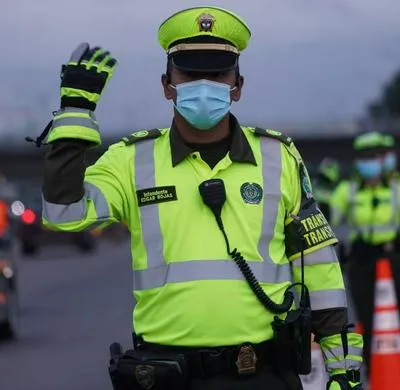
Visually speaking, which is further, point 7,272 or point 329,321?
point 7,272

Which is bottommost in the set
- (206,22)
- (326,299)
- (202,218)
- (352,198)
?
(326,299)

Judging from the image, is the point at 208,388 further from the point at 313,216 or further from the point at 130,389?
the point at 313,216

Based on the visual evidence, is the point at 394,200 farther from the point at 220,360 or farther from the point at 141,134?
the point at 220,360

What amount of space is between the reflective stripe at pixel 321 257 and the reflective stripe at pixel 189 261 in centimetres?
7

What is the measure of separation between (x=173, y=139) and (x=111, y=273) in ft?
A: 92.3

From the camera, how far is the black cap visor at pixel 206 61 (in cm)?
525

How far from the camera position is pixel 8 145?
295 ft

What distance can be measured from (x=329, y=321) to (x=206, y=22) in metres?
1.15

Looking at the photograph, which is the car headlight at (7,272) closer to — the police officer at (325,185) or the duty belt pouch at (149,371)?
the police officer at (325,185)

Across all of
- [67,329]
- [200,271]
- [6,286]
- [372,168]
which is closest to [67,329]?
[67,329]

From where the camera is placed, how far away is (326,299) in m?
5.33

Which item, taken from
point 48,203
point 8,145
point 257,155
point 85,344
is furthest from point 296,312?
point 8,145

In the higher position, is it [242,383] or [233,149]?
[233,149]

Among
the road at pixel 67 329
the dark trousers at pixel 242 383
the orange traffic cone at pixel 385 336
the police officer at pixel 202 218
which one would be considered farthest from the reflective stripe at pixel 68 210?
the road at pixel 67 329
